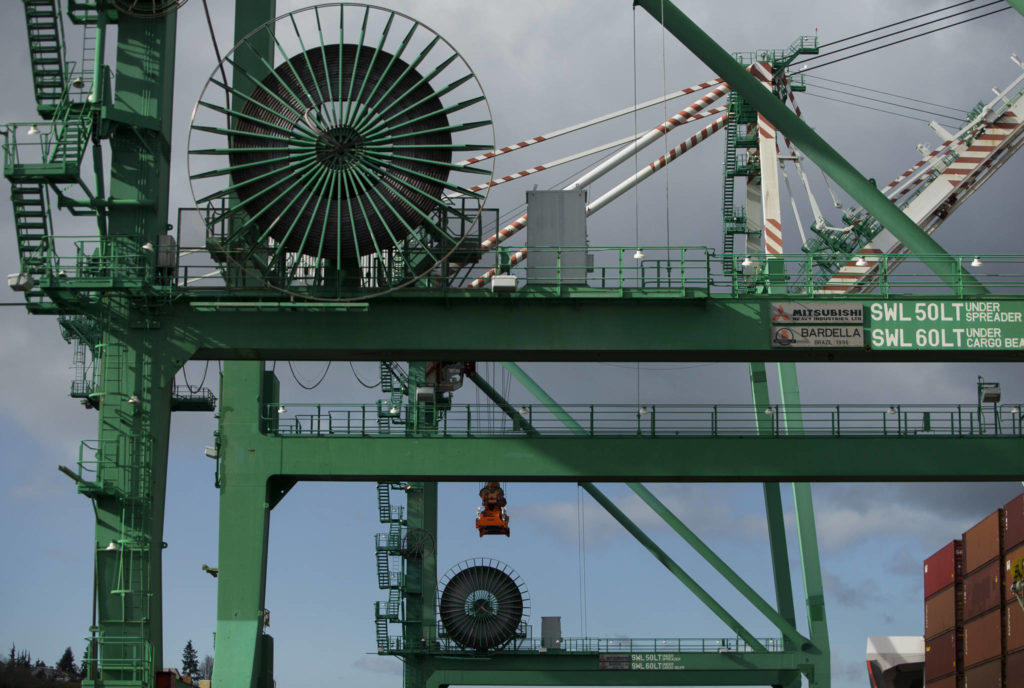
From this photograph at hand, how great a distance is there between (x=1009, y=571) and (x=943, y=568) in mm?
9003

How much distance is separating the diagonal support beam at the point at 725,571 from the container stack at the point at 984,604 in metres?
5.29

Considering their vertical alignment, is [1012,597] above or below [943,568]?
below

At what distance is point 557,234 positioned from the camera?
2889 centimetres

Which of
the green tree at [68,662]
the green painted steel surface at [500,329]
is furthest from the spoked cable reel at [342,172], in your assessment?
the green tree at [68,662]

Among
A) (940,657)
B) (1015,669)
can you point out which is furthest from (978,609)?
(1015,669)

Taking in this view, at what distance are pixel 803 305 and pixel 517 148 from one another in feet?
44.4

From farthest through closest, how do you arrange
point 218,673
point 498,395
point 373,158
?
point 498,395, point 218,673, point 373,158

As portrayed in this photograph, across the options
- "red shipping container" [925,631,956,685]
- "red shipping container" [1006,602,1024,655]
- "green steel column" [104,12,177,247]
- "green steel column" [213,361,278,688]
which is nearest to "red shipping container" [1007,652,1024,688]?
"red shipping container" [1006,602,1024,655]

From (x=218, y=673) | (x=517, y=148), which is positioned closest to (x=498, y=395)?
(x=517, y=148)

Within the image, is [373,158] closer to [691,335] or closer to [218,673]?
[691,335]

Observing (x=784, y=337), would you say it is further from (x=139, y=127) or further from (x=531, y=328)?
(x=139, y=127)

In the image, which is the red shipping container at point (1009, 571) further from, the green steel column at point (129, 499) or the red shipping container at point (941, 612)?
the green steel column at point (129, 499)

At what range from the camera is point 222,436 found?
1385 inches

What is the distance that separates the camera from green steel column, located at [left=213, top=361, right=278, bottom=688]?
32.8m
